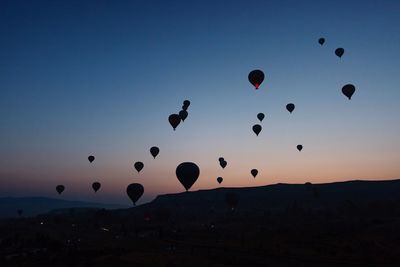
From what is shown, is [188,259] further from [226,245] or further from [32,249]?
[32,249]

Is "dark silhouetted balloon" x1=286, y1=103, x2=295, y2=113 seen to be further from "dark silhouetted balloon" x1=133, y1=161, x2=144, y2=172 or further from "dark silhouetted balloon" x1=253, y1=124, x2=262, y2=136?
"dark silhouetted balloon" x1=133, y1=161, x2=144, y2=172

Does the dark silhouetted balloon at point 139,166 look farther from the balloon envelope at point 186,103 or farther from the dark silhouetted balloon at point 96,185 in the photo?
the dark silhouetted balloon at point 96,185

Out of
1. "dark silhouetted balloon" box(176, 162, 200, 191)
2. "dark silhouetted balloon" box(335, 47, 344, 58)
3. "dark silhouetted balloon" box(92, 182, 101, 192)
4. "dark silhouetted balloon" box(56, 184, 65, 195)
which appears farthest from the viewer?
"dark silhouetted balloon" box(56, 184, 65, 195)

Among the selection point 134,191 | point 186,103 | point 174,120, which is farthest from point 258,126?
point 134,191

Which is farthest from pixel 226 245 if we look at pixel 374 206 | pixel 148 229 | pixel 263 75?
pixel 374 206

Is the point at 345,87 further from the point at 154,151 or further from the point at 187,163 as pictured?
the point at 154,151

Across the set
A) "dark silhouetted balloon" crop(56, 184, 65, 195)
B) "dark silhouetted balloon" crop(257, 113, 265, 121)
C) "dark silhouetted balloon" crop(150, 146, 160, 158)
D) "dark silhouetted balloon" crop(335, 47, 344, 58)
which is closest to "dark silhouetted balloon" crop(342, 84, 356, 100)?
"dark silhouetted balloon" crop(335, 47, 344, 58)
